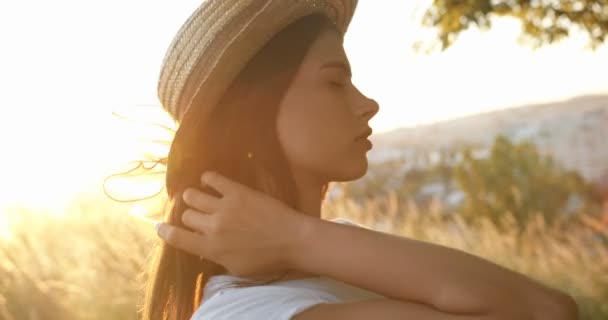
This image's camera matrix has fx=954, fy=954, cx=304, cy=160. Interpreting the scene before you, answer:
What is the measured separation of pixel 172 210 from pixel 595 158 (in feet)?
117

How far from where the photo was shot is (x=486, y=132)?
41906mm

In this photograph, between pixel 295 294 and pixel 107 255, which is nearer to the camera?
pixel 295 294

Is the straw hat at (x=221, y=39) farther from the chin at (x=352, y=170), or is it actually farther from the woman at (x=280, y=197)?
the chin at (x=352, y=170)

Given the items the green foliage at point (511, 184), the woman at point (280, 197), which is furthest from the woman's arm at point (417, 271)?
the green foliage at point (511, 184)

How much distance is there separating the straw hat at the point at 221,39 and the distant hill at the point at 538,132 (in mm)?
32104

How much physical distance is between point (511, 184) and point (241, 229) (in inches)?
586

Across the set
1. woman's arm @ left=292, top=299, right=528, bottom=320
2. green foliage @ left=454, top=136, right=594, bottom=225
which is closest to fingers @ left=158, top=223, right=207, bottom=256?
woman's arm @ left=292, top=299, right=528, bottom=320

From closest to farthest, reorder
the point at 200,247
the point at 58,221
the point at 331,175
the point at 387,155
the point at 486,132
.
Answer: the point at 200,247, the point at 331,175, the point at 58,221, the point at 387,155, the point at 486,132

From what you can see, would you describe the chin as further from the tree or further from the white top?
the tree

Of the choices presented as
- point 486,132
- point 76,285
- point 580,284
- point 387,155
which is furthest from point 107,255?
point 486,132

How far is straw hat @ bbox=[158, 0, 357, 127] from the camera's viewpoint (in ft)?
7.29

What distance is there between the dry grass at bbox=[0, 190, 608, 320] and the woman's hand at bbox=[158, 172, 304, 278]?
4362mm

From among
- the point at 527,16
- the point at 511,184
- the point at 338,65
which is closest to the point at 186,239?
the point at 338,65

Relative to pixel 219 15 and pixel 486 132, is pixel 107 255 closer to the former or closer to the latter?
pixel 219 15
